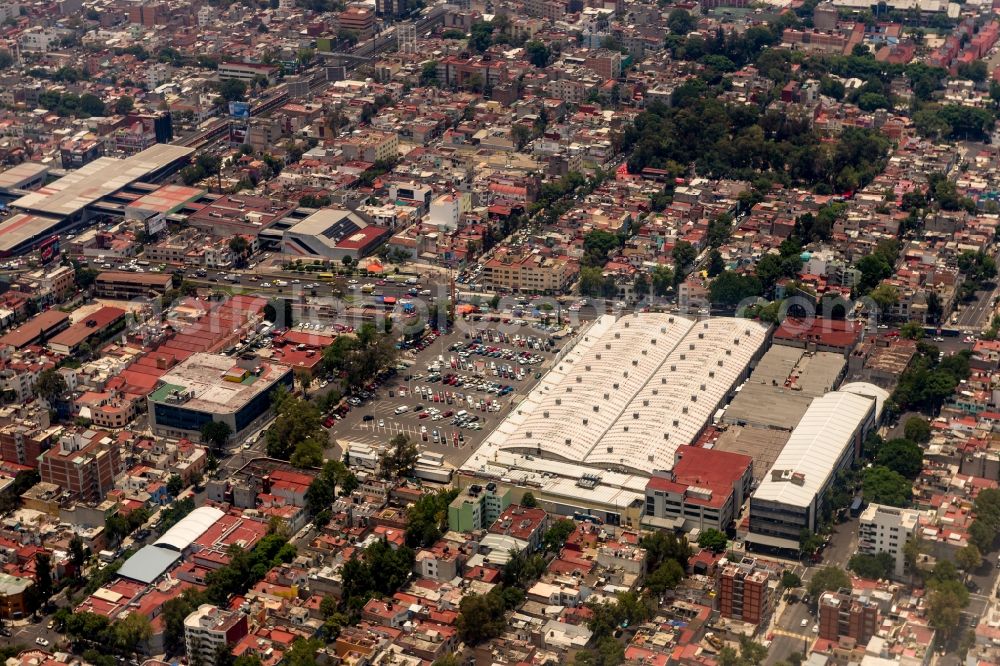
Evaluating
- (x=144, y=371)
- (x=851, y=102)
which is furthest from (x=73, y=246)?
(x=851, y=102)

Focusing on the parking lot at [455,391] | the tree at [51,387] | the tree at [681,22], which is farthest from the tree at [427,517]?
the tree at [681,22]

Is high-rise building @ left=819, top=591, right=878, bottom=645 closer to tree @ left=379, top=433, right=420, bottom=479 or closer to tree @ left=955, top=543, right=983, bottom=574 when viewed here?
tree @ left=955, top=543, right=983, bottom=574

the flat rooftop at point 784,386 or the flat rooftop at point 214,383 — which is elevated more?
the flat rooftop at point 784,386

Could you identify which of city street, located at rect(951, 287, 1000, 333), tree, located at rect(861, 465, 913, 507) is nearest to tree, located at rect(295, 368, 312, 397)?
tree, located at rect(861, 465, 913, 507)

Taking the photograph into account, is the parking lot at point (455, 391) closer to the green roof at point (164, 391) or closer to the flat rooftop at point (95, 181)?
the green roof at point (164, 391)

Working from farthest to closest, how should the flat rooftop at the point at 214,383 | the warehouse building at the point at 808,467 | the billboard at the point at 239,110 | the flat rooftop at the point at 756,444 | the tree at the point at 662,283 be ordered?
the billboard at the point at 239,110
the tree at the point at 662,283
the flat rooftop at the point at 214,383
the flat rooftop at the point at 756,444
the warehouse building at the point at 808,467

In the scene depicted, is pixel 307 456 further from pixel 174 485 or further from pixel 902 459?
pixel 902 459

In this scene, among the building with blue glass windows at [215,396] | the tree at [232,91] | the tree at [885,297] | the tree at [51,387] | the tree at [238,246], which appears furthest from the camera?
the tree at [232,91]
